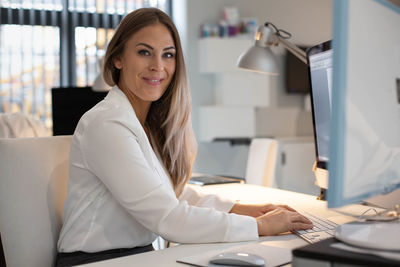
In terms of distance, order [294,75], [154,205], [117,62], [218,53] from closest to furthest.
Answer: [154,205] < [117,62] < [218,53] < [294,75]

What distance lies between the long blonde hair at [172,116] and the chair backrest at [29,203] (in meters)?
0.37

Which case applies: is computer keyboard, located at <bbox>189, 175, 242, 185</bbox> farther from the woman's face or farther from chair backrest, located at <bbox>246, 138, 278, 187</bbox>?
the woman's face

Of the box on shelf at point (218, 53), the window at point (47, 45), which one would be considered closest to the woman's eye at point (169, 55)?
the window at point (47, 45)

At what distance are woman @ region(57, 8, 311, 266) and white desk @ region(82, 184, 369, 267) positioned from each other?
0.13 ft

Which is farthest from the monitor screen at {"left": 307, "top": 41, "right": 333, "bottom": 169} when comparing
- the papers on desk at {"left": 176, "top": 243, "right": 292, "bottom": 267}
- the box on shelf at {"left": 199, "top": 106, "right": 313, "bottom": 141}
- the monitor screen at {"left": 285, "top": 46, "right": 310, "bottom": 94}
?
the monitor screen at {"left": 285, "top": 46, "right": 310, "bottom": 94}

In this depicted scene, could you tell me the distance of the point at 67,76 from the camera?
16.8 feet

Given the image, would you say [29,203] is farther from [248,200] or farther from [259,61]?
[259,61]

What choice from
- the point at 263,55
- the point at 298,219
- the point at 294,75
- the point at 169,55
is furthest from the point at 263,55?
the point at 294,75

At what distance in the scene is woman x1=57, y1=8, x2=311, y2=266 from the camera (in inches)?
44.8

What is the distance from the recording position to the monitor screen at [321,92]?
4.56ft

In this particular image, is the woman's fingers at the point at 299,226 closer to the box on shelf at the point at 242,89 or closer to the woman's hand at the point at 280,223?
the woman's hand at the point at 280,223

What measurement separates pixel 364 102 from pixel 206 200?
0.88 m

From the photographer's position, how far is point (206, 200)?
1606 millimetres

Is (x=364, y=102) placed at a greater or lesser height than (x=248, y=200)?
greater
